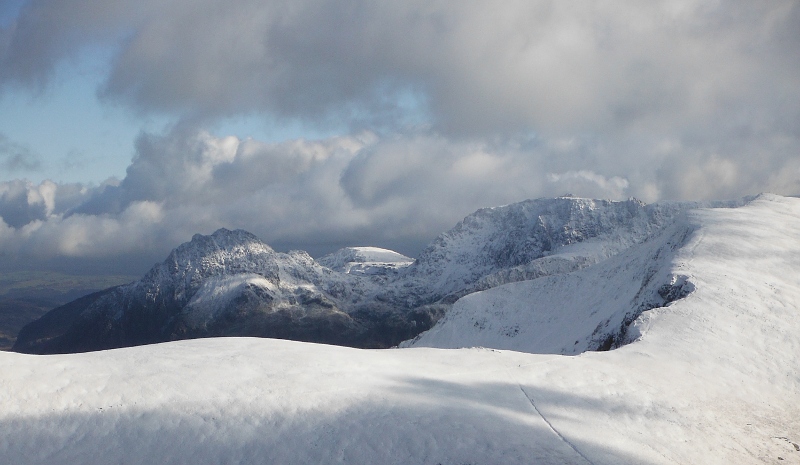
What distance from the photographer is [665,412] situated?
26.4 m

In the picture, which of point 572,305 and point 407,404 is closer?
point 407,404

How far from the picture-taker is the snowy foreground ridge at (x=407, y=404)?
744 inches

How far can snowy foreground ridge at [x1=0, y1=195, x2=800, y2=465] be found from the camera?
18.9m

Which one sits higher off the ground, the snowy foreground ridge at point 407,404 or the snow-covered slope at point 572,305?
the snow-covered slope at point 572,305

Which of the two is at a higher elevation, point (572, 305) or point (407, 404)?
point (572, 305)

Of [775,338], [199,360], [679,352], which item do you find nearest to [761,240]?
[775,338]

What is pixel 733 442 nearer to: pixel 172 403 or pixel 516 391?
pixel 516 391

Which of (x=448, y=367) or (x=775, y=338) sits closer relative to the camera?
(x=448, y=367)

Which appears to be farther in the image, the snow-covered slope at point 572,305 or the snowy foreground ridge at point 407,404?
the snow-covered slope at point 572,305

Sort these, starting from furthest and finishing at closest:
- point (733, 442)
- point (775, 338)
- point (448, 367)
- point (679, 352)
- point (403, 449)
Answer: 1. point (775, 338)
2. point (679, 352)
3. point (448, 367)
4. point (733, 442)
5. point (403, 449)

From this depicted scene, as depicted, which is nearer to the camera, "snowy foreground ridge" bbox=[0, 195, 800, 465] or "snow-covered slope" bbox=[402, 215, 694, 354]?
"snowy foreground ridge" bbox=[0, 195, 800, 465]

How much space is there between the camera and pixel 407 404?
22453 mm

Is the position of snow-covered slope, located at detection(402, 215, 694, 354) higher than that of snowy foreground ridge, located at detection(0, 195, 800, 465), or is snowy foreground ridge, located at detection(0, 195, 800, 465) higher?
snow-covered slope, located at detection(402, 215, 694, 354)

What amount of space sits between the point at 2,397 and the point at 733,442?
94.1 ft
